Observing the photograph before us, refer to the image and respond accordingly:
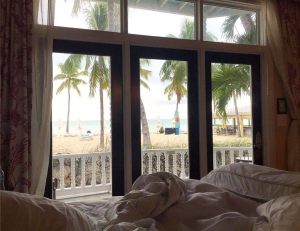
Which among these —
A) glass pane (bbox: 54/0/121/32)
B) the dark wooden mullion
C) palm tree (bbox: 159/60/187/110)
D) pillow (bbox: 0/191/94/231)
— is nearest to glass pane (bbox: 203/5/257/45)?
palm tree (bbox: 159/60/187/110)

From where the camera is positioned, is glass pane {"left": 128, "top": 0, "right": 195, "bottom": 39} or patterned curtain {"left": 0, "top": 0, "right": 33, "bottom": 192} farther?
glass pane {"left": 128, "top": 0, "right": 195, "bottom": 39}

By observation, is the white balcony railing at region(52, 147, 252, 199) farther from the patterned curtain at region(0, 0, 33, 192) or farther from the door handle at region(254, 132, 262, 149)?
the patterned curtain at region(0, 0, 33, 192)

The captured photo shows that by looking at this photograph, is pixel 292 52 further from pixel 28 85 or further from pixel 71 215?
pixel 71 215

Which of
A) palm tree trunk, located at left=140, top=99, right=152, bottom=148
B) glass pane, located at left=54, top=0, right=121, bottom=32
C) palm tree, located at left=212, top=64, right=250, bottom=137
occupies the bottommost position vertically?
palm tree trunk, located at left=140, top=99, right=152, bottom=148

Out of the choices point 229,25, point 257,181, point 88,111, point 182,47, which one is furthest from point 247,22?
point 257,181

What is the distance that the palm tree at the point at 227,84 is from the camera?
294 cm

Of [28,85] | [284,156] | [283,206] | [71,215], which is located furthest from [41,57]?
[284,156]

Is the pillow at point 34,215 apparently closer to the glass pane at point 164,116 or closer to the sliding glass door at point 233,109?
the glass pane at point 164,116

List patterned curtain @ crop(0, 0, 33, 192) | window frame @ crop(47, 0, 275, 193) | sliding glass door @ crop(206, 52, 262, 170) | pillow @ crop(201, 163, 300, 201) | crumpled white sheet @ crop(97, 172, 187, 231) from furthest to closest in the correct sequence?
sliding glass door @ crop(206, 52, 262, 170) < window frame @ crop(47, 0, 275, 193) < patterned curtain @ crop(0, 0, 33, 192) < pillow @ crop(201, 163, 300, 201) < crumpled white sheet @ crop(97, 172, 187, 231)

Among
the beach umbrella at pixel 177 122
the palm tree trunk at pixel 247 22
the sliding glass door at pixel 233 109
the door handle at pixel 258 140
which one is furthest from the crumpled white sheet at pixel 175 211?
the palm tree trunk at pixel 247 22

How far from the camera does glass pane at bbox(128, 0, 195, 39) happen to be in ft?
8.60

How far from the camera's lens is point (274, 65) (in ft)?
10.0

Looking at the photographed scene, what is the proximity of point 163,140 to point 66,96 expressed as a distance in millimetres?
1078

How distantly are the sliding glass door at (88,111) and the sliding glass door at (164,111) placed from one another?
0.59 ft
